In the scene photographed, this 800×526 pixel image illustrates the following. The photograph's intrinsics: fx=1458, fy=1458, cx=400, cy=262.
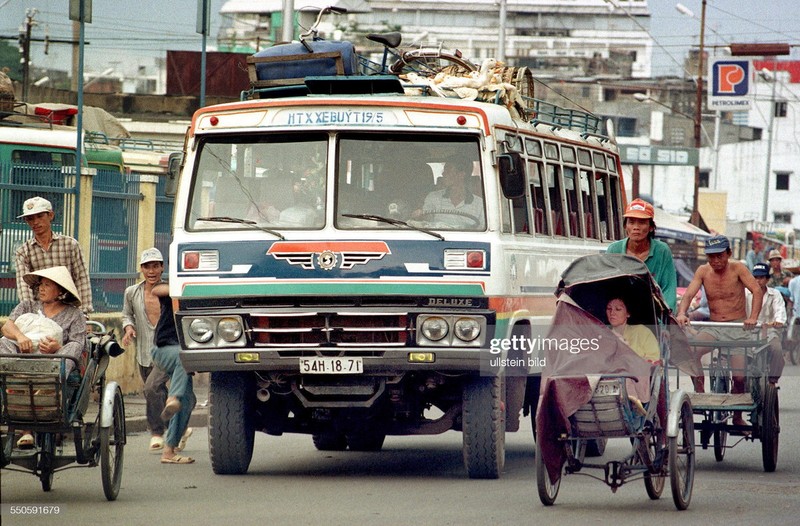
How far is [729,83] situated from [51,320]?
30549mm

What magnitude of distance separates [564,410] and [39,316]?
330cm

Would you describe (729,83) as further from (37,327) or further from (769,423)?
(37,327)

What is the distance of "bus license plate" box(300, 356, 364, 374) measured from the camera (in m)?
9.90

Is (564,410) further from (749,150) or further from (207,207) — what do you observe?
(749,150)

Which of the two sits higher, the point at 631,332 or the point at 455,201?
the point at 455,201

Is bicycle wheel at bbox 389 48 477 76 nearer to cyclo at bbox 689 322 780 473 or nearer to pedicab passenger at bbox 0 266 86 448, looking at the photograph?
cyclo at bbox 689 322 780 473

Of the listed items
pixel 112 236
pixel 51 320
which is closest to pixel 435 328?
pixel 51 320

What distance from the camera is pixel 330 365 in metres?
9.92

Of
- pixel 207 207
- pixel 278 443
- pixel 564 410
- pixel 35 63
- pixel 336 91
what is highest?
pixel 35 63


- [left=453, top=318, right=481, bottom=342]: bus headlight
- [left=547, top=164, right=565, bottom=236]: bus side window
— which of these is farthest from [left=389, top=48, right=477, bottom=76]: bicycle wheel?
[left=453, top=318, right=481, bottom=342]: bus headlight

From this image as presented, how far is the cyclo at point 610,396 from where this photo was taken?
27.6 ft

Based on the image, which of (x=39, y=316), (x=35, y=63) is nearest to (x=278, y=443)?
(x=39, y=316)

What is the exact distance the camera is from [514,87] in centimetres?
1155

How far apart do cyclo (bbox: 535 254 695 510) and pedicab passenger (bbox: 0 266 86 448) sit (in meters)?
2.87
